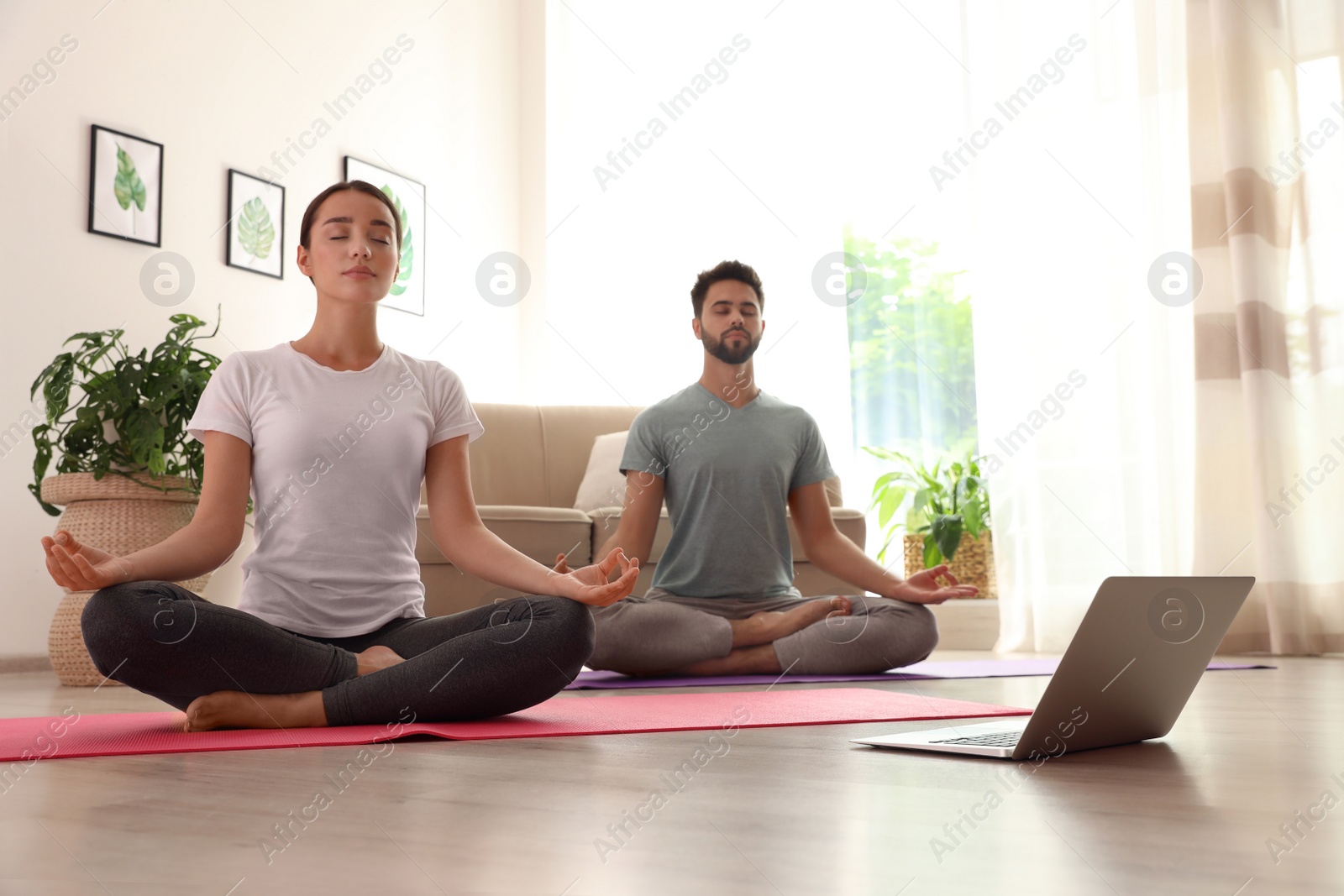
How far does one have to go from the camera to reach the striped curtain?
10.8ft

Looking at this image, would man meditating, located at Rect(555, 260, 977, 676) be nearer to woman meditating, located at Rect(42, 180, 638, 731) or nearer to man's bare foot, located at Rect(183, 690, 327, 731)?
woman meditating, located at Rect(42, 180, 638, 731)

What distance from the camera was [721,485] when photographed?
2.55 m

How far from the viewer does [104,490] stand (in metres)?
2.80

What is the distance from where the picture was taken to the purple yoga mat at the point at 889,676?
2.38 m

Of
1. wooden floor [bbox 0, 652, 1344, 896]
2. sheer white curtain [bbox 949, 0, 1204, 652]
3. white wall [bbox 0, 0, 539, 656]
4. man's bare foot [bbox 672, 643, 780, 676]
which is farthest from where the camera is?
sheer white curtain [bbox 949, 0, 1204, 652]

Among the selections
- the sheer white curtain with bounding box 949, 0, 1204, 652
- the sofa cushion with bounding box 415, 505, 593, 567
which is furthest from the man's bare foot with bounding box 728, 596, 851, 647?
the sheer white curtain with bounding box 949, 0, 1204, 652

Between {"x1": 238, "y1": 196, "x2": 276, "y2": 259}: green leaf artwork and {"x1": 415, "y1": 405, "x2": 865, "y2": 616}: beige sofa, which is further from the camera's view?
{"x1": 238, "y1": 196, "x2": 276, "y2": 259}: green leaf artwork

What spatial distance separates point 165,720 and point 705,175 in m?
3.64

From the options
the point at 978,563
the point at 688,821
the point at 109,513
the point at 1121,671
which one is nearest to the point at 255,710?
the point at 688,821

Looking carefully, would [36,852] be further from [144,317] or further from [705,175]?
[705,175]

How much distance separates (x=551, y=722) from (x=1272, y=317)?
2.73 metres

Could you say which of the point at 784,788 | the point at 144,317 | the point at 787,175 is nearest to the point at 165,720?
the point at 784,788

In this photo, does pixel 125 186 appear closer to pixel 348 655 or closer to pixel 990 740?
pixel 348 655

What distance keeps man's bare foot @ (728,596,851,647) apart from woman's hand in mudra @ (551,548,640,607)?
1.02 metres
